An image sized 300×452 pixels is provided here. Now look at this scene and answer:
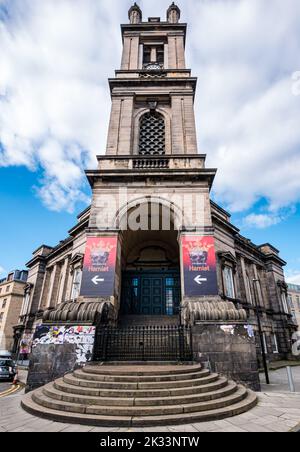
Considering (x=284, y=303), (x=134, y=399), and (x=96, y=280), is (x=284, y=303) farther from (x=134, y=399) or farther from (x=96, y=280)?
(x=134, y=399)

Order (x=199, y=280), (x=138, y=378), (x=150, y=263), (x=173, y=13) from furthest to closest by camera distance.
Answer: (x=173, y=13)
(x=150, y=263)
(x=199, y=280)
(x=138, y=378)

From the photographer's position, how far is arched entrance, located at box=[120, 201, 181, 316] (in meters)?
14.2

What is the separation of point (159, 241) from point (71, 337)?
9489 mm

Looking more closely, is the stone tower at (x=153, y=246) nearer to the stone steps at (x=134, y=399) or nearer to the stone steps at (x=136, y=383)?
the stone steps at (x=136, y=383)

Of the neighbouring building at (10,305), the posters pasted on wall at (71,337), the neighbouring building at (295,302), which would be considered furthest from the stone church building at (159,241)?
the neighbouring building at (295,302)

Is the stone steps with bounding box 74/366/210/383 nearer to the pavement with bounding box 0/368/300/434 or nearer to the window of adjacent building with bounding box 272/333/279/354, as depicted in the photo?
the pavement with bounding box 0/368/300/434

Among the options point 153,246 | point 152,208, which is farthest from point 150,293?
point 152,208

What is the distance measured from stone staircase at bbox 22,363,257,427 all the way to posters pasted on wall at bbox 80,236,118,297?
4.49 metres

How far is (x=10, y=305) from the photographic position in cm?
4309

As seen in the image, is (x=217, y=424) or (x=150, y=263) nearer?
(x=217, y=424)

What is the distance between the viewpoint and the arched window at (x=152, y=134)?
656 inches

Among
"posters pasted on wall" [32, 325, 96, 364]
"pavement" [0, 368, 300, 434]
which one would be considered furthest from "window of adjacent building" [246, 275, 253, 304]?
"posters pasted on wall" [32, 325, 96, 364]

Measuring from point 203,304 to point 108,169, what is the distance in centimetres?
911

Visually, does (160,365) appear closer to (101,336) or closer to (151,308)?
(101,336)
